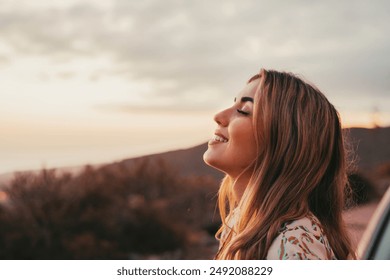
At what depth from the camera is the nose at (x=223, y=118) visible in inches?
74.6

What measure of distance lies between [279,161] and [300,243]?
0.33 meters

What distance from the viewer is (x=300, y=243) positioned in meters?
1.43

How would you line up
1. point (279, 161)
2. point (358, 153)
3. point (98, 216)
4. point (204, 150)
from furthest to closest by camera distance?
point (358, 153)
point (98, 216)
point (204, 150)
point (279, 161)

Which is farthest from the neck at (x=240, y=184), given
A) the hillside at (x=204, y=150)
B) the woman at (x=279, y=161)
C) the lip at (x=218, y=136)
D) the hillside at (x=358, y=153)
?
the hillside at (x=358, y=153)

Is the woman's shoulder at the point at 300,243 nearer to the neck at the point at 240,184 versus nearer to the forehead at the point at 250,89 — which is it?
the neck at the point at 240,184

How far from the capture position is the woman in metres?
1.61

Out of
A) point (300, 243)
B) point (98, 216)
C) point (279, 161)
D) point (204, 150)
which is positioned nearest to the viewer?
point (300, 243)

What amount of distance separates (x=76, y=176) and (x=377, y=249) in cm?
1028

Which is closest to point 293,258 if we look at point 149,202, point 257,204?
point 257,204

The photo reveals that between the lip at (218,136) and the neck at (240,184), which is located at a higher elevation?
the lip at (218,136)

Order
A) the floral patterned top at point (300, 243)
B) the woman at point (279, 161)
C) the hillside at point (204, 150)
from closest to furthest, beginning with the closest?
the floral patterned top at point (300, 243), the woman at point (279, 161), the hillside at point (204, 150)

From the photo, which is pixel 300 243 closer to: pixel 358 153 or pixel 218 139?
pixel 218 139

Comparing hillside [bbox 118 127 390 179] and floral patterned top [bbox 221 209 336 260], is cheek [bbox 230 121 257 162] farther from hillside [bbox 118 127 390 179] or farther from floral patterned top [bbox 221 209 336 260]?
hillside [bbox 118 127 390 179]

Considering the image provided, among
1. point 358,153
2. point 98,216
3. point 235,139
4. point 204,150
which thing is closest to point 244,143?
point 235,139
